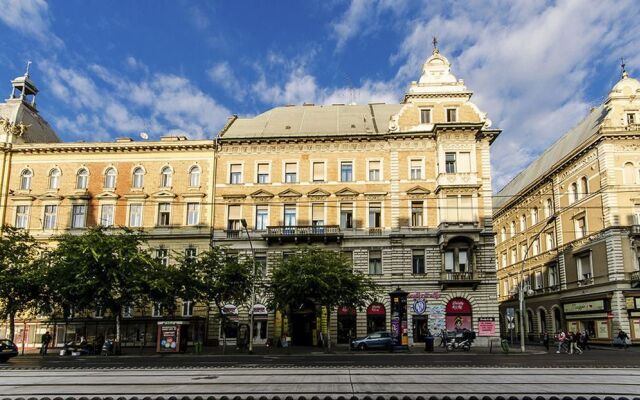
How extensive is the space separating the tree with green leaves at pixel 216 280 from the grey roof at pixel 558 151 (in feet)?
76.6

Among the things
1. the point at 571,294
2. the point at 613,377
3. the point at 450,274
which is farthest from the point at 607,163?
the point at 613,377

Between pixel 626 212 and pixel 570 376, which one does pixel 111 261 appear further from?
pixel 626 212

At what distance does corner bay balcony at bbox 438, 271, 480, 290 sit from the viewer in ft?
137

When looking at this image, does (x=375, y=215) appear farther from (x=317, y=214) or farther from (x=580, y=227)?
(x=580, y=227)

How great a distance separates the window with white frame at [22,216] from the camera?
4684cm

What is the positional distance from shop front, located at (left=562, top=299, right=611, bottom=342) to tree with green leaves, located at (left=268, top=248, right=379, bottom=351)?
21.4m

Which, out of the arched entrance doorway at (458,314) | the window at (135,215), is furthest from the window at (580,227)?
the window at (135,215)

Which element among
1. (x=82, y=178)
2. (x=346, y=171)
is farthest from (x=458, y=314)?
(x=82, y=178)

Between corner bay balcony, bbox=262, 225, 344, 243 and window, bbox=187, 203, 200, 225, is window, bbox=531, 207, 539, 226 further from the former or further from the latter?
window, bbox=187, 203, 200, 225

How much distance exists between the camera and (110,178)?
47500 millimetres

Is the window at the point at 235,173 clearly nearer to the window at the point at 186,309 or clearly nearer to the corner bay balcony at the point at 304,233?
the corner bay balcony at the point at 304,233

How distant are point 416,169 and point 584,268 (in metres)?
18.8

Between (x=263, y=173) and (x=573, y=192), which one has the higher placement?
(x=263, y=173)

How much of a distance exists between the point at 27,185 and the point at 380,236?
32677 millimetres
